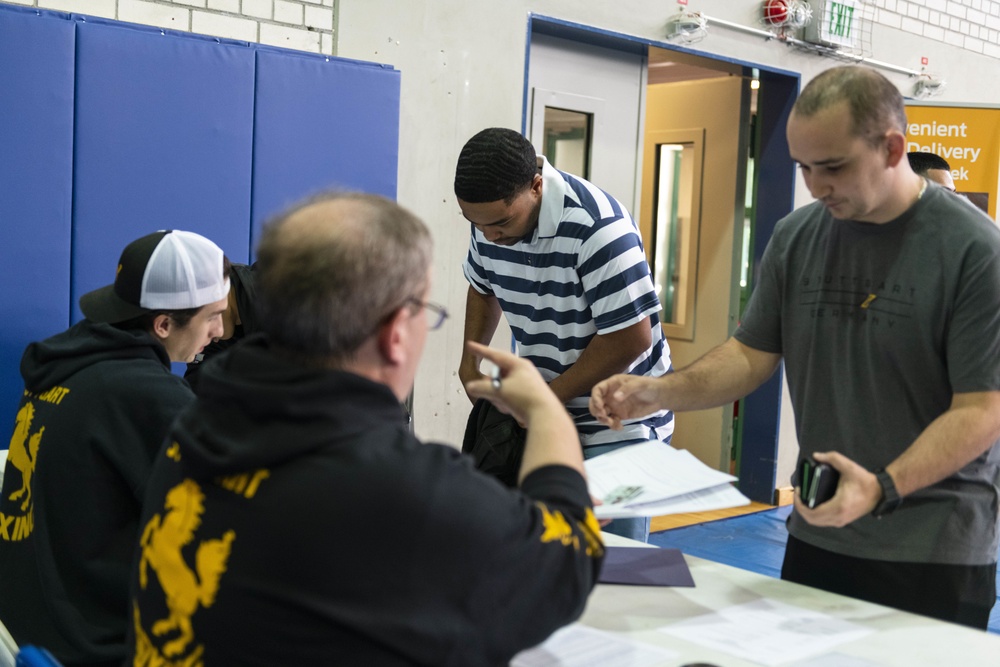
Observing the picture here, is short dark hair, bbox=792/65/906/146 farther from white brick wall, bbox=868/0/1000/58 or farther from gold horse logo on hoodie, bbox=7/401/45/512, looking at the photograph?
white brick wall, bbox=868/0/1000/58

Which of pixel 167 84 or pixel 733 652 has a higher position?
pixel 167 84

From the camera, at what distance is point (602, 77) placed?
482 centimetres

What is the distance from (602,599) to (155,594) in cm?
85

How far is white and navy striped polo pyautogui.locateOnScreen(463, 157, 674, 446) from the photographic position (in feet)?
7.86

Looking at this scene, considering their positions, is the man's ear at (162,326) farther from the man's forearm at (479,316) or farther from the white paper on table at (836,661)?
the white paper on table at (836,661)

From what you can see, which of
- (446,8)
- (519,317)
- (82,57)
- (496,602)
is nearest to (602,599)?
(496,602)

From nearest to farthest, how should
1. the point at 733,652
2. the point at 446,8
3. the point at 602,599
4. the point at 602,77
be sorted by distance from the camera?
the point at 733,652, the point at 602,599, the point at 446,8, the point at 602,77

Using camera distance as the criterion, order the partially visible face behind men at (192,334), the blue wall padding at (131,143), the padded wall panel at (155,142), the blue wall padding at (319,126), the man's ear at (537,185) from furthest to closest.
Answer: the blue wall padding at (319,126), the padded wall panel at (155,142), the blue wall padding at (131,143), the man's ear at (537,185), the partially visible face behind men at (192,334)

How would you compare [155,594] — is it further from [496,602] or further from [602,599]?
[602,599]

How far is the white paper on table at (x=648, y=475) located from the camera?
1686 millimetres

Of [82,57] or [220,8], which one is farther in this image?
[220,8]

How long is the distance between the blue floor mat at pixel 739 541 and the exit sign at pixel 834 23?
2.63 m

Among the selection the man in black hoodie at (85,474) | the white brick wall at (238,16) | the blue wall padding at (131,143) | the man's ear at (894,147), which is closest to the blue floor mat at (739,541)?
the blue wall padding at (131,143)

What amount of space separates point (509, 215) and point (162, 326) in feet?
2.80
